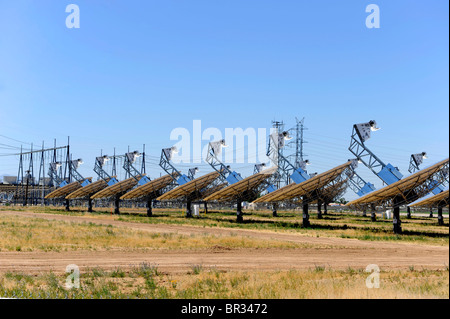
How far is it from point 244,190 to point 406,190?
108 feet

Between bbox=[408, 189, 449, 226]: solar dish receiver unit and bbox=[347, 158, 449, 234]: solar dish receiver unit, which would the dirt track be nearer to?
bbox=[347, 158, 449, 234]: solar dish receiver unit

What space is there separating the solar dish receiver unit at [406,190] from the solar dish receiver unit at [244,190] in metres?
22.6

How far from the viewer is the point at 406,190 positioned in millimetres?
50969

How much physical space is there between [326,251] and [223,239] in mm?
11723

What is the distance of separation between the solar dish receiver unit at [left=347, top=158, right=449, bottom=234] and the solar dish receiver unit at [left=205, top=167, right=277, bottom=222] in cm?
2257

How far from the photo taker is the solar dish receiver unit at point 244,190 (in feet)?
250

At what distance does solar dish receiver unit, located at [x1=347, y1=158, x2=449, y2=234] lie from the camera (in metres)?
46.4

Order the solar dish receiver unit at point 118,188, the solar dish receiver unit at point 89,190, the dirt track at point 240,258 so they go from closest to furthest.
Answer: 1. the dirt track at point 240,258
2. the solar dish receiver unit at point 118,188
3. the solar dish receiver unit at point 89,190

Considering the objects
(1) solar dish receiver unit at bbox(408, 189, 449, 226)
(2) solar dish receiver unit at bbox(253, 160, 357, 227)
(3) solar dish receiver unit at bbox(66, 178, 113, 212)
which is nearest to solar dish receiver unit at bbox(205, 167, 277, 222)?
(2) solar dish receiver unit at bbox(253, 160, 357, 227)

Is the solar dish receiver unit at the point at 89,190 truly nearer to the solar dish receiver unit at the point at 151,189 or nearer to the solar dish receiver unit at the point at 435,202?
the solar dish receiver unit at the point at 151,189

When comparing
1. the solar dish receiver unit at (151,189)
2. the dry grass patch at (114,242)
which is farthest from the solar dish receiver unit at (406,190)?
the solar dish receiver unit at (151,189)
